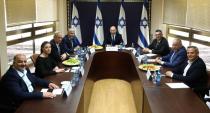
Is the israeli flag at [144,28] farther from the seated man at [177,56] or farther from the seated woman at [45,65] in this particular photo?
the seated woman at [45,65]

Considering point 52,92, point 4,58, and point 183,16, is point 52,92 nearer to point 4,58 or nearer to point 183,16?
point 4,58

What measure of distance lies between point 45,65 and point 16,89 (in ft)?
3.71

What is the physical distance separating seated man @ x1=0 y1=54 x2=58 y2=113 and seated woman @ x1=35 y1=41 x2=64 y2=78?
2.39 feet

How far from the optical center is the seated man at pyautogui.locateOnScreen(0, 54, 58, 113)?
268cm

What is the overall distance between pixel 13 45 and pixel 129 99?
2.21 metres

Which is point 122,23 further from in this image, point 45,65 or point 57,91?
point 57,91

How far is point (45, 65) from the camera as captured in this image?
12.5 feet

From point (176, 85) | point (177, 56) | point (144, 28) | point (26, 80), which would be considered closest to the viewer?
point (26, 80)

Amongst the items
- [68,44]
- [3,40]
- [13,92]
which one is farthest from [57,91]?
[68,44]

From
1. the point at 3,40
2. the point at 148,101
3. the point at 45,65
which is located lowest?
the point at 148,101

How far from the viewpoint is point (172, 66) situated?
14.2 feet

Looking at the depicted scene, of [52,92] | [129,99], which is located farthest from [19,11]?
[129,99]

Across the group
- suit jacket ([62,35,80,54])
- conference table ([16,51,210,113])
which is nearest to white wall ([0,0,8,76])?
conference table ([16,51,210,113])

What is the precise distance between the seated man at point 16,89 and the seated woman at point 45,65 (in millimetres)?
729
